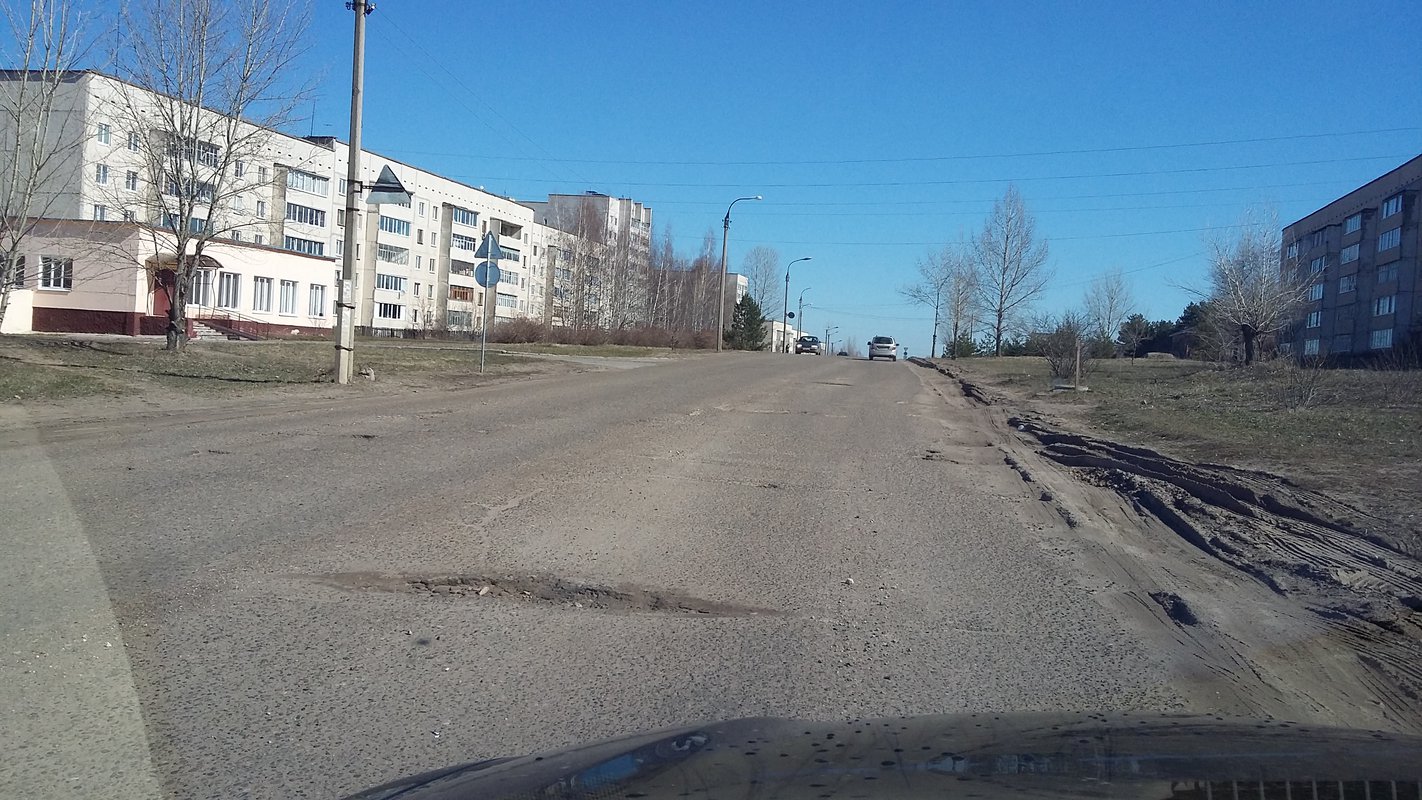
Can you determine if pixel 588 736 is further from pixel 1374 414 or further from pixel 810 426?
pixel 1374 414

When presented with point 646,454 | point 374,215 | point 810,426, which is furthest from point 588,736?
point 374,215

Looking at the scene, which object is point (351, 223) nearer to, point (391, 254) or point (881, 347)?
point (881, 347)

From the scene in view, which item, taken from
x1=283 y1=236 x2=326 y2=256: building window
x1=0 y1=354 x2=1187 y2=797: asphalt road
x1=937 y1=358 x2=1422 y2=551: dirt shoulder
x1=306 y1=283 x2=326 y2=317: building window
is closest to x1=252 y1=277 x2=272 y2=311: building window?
x1=306 y1=283 x2=326 y2=317: building window

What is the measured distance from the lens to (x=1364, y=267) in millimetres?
62062

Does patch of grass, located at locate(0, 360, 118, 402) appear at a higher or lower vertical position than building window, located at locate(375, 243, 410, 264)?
lower

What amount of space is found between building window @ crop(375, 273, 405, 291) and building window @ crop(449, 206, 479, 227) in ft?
22.6

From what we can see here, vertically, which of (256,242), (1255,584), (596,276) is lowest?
(1255,584)

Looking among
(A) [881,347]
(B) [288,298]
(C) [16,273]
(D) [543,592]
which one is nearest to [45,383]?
(C) [16,273]

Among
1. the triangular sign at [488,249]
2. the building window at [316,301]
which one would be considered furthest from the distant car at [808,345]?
the triangular sign at [488,249]

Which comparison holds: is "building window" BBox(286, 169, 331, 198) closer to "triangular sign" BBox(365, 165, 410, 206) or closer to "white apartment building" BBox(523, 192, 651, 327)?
"white apartment building" BBox(523, 192, 651, 327)

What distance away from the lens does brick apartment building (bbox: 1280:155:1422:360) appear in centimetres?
5422

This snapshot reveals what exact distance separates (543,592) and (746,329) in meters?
70.6

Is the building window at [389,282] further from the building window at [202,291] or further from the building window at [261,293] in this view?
the building window at [202,291]

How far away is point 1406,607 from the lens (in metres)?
6.20
